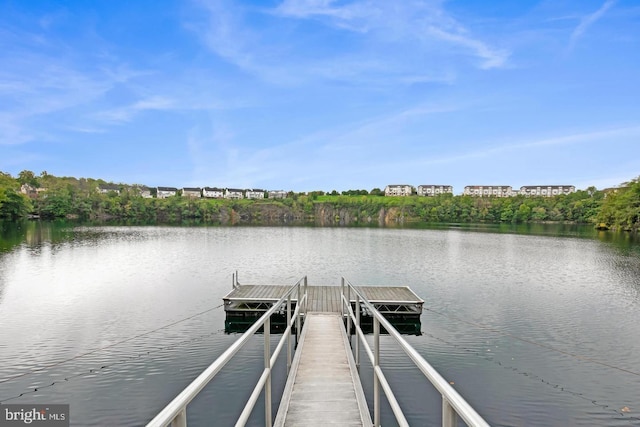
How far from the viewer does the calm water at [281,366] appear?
850 cm

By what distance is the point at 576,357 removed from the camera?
11164mm

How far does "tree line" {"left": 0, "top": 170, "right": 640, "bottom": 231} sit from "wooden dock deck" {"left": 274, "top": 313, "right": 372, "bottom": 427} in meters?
84.3

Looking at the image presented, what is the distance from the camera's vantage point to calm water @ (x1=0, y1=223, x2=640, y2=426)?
8.50 m

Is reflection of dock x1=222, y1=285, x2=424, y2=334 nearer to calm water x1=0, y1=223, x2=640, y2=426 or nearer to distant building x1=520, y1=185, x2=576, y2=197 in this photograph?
calm water x1=0, y1=223, x2=640, y2=426

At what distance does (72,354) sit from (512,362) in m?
13.3

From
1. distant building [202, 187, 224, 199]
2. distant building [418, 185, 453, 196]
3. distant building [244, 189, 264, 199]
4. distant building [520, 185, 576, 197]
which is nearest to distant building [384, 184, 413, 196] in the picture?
Answer: distant building [418, 185, 453, 196]

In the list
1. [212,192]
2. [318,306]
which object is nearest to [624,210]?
[318,306]

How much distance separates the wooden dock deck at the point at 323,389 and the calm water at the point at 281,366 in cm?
228

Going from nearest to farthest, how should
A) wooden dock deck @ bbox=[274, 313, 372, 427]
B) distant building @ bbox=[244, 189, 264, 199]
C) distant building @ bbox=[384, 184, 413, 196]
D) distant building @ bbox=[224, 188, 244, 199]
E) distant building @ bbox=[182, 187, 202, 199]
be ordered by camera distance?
wooden dock deck @ bbox=[274, 313, 372, 427]
distant building @ bbox=[182, 187, 202, 199]
distant building @ bbox=[224, 188, 244, 199]
distant building @ bbox=[244, 189, 264, 199]
distant building @ bbox=[384, 184, 413, 196]

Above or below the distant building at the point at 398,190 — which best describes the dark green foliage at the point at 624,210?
below

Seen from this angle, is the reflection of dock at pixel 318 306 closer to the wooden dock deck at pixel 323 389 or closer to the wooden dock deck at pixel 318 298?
the wooden dock deck at pixel 318 298

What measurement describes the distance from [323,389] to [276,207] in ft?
403

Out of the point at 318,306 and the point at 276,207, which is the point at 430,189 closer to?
the point at 276,207

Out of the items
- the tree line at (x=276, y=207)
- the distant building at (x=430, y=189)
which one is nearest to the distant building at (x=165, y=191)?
the tree line at (x=276, y=207)
